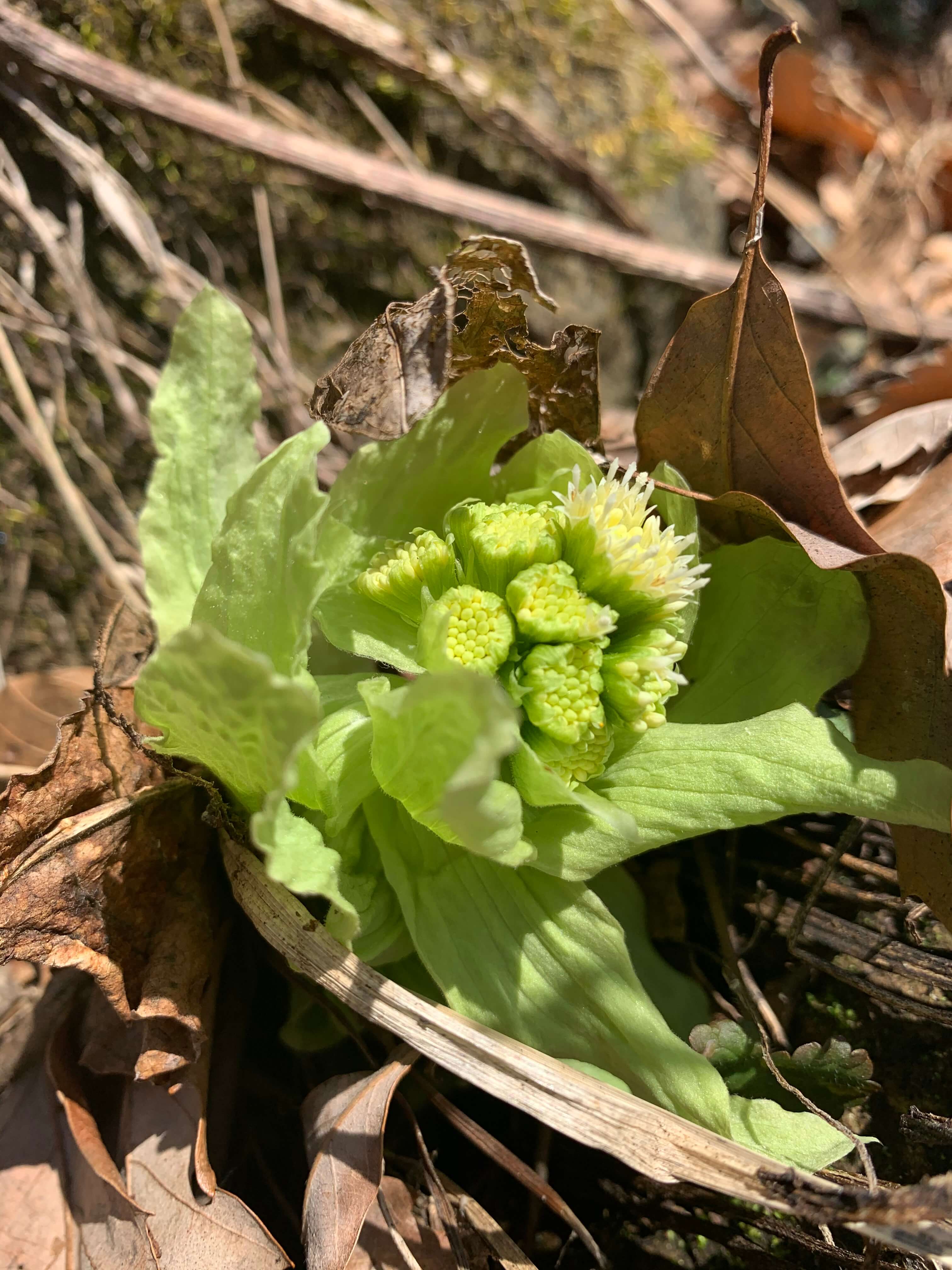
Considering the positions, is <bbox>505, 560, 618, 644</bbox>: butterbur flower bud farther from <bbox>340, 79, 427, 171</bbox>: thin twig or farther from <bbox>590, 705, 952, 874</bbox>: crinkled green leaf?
<bbox>340, 79, 427, 171</bbox>: thin twig

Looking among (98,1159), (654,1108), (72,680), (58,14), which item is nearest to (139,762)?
(98,1159)

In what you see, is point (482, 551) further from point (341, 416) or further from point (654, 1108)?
point (654, 1108)

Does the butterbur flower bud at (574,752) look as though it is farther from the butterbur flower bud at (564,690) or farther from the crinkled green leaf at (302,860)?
the crinkled green leaf at (302,860)

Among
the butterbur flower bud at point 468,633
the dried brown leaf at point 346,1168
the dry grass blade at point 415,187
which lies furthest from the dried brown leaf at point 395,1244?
the dry grass blade at point 415,187

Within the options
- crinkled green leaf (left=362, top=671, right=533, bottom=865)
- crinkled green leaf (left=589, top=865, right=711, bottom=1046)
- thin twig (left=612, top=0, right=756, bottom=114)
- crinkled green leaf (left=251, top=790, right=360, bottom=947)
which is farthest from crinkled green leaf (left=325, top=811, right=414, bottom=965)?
thin twig (left=612, top=0, right=756, bottom=114)

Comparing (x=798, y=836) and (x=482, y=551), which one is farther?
(x=798, y=836)

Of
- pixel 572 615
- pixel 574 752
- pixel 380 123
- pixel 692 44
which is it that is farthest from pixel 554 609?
pixel 692 44
